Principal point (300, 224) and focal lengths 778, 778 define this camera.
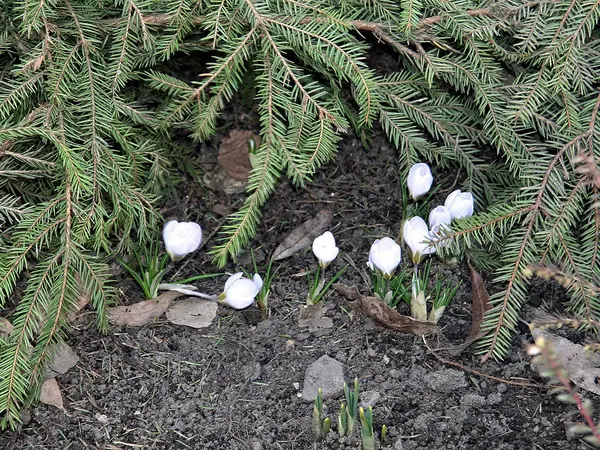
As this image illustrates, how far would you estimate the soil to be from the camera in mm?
2197

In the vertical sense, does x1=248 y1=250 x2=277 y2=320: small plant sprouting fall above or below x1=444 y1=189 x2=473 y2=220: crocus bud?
below

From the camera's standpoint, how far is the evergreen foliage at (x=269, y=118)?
2.34 metres

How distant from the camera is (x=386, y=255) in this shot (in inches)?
95.8

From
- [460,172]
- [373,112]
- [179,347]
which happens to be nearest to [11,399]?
[179,347]

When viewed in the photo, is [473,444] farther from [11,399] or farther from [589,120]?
[11,399]

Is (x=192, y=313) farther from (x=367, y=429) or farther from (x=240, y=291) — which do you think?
(x=367, y=429)

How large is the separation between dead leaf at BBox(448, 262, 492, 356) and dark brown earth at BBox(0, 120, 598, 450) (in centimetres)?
4

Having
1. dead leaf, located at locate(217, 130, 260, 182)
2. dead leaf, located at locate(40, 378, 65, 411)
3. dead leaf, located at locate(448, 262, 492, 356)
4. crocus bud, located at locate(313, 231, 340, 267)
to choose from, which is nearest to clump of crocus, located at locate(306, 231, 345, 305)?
crocus bud, located at locate(313, 231, 340, 267)

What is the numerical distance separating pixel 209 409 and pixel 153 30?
1251 mm

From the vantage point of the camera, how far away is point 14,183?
2.59 metres

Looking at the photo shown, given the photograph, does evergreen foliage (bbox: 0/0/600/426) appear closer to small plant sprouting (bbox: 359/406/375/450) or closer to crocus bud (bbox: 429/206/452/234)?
crocus bud (bbox: 429/206/452/234)

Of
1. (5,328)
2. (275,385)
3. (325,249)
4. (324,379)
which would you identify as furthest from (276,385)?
(5,328)

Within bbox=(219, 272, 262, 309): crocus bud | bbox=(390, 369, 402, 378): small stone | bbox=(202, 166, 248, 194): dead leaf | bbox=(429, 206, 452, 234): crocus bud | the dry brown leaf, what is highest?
bbox=(429, 206, 452, 234): crocus bud

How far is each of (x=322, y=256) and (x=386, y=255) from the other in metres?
0.21
